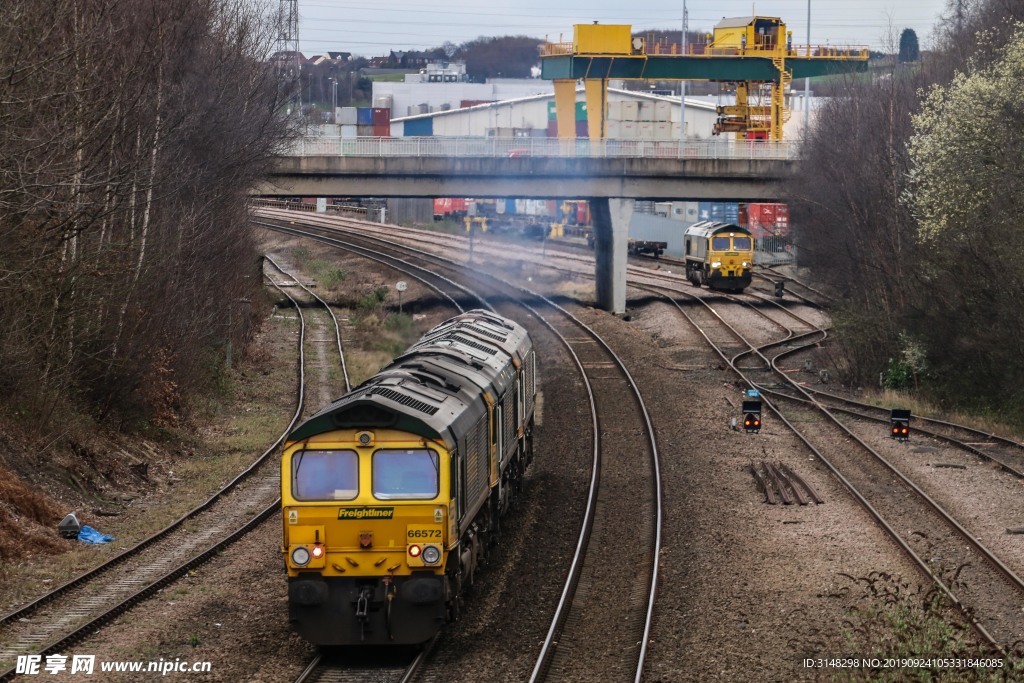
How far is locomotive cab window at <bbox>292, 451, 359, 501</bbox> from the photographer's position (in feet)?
43.1

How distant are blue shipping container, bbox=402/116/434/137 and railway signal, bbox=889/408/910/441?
8135cm

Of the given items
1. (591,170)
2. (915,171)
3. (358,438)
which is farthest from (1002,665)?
(591,170)

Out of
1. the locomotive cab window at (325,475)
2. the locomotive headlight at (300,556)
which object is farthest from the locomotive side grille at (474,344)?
the locomotive headlight at (300,556)

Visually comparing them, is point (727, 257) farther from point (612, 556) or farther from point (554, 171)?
point (612, 556)

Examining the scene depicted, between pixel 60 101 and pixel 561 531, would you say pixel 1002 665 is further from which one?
pixel 60 101

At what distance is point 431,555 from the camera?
13023 millimetres

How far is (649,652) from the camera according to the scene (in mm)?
13367

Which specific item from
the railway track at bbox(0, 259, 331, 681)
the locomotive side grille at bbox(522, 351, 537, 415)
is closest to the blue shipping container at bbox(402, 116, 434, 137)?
the locomotive side grille at bbox(522, 351, 537, 415)

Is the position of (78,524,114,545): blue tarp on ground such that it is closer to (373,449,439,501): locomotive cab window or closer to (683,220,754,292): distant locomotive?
(373,449,439,501): locomotive cab window

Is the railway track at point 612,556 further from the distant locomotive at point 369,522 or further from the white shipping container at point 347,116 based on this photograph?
the white shipping container at point 347,116

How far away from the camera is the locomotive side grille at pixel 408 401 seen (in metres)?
13.6

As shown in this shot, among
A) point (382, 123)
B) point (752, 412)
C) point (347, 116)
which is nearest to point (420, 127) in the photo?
point (382, 123)

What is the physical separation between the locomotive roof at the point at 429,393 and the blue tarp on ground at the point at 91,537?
5336 mm

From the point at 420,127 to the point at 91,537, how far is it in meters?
91.2
